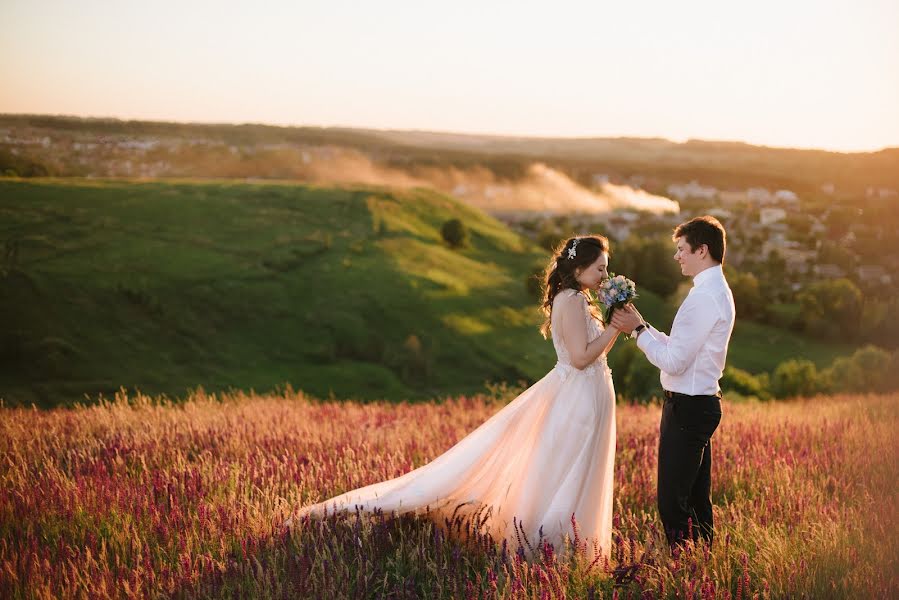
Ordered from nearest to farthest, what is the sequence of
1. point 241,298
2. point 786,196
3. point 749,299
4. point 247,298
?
1. point 241,298
2. point 247,298
3. point 749,299
4. point 786,196

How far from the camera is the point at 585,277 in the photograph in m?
5.26

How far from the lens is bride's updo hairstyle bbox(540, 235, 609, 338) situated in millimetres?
5277

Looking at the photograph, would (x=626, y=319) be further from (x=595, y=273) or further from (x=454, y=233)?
(x=454, y=233)

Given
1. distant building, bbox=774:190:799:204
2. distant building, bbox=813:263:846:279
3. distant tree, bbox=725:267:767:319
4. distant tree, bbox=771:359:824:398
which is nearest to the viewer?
distant tree, bbox=771:359:824:398

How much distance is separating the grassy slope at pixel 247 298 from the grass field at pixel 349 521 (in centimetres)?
2982

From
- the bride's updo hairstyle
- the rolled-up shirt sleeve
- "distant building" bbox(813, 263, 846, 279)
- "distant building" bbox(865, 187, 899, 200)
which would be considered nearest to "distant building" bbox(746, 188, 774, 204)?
"distant building" bbox(813, 263, 846, 279)

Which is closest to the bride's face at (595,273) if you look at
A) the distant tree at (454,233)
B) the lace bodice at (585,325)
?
the lace bodice at (585,325)

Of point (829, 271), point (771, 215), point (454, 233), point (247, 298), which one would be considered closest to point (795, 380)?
point (247, 298)

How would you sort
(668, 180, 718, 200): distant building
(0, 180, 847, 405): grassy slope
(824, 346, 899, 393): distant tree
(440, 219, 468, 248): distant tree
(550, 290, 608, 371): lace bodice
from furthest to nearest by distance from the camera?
(668, 180, 718, 200): distant building < (440, 219, 468, 248): distant tree < (0, 180, 847, 405): grassy slope < (824, 346, 899, 393): distant tree < (550, 290, 608, 371): lace bodice

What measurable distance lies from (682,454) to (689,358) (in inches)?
26.4

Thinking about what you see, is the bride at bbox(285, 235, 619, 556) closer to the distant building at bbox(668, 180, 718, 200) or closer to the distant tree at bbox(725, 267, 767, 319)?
the distant tree at bbox(725, 267, 767, 319)

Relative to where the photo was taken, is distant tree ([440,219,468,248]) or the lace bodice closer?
the lace bodice

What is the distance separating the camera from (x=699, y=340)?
15.4ft

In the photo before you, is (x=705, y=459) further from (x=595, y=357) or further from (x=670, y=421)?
(x=595, y=357)
